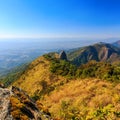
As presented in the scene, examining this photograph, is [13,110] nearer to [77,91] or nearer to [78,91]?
[78,91]

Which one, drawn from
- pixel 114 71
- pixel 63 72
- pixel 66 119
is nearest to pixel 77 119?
pixel 66 119

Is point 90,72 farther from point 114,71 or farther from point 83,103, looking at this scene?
point 83,103

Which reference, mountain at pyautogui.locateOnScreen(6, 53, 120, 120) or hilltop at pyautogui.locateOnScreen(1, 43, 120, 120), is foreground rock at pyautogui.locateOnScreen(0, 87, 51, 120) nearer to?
hilltop at pyautogui.locateOnScreen(1, 43, 120, 120)

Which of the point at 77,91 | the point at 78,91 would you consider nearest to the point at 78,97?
the point at 78,91

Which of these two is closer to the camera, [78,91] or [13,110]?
[13,110]

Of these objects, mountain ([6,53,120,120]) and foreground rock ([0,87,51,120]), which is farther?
mountain ([6,53,120,120])

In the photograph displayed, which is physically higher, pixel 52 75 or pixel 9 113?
pixel 9 113

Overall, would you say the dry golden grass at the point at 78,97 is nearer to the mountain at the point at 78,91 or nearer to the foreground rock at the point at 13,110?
the mountain at the point at 78,91

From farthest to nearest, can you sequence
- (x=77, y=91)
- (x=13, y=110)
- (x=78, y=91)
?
1. (x=77, y=91)
2. (x=78, y=91)
3. (x=13, y=110)

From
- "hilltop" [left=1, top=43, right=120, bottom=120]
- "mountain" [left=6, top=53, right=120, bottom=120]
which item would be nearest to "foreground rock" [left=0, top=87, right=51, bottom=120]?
"hilltop" [left=1, top=43, right=120, bottom=120]

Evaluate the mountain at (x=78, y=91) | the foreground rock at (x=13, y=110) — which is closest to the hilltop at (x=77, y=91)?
the mountain at (x=78, y=91)

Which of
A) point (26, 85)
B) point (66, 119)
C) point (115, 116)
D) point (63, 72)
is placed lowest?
point (26, 85)

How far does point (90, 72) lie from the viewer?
5875cm

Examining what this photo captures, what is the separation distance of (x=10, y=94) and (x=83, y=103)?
18653mm
